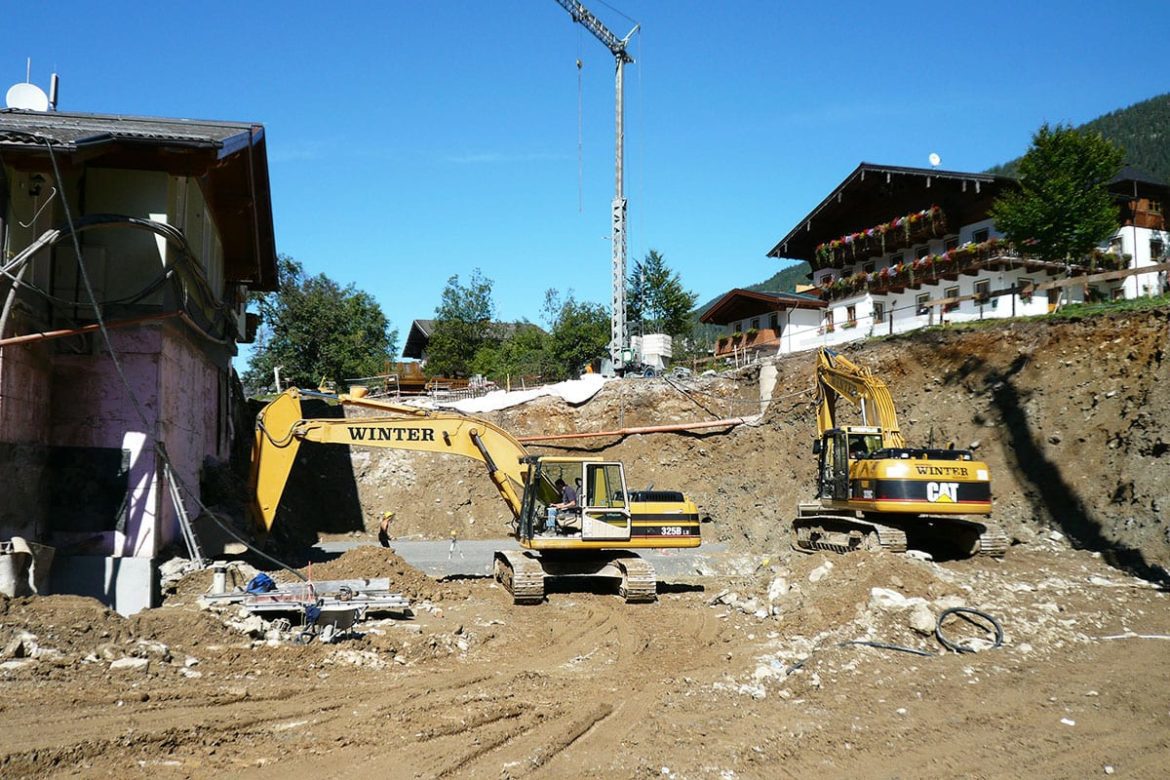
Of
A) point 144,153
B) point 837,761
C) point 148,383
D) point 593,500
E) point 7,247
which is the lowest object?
point 837,761

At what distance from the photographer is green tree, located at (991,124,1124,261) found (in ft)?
92.2

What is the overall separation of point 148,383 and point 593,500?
287 inches

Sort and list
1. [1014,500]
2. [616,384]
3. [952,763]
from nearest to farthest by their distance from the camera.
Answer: [952,763]
[1014,500]
[616,384]

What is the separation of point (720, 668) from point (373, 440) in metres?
8.09

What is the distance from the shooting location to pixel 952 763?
6.61m

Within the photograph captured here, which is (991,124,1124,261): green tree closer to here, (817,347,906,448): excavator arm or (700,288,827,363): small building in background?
(700,288,827,363): small building in background

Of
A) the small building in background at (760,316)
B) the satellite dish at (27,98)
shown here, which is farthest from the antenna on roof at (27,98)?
the small building in background at (760,316)

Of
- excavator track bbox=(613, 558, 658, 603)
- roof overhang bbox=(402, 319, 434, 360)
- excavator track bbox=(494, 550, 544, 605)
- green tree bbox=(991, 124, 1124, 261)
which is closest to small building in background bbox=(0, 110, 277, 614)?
excavator track bbox=(494, 550, 544, 605)

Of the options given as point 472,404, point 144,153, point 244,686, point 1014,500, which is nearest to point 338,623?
point 244,686

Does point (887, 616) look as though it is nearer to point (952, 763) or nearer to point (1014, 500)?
point (952, 763)

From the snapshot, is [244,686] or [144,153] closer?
[244,686]

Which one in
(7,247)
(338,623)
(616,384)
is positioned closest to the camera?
(338,623)

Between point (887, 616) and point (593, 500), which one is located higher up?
point (593, 500)

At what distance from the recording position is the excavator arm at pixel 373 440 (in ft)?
49.9
